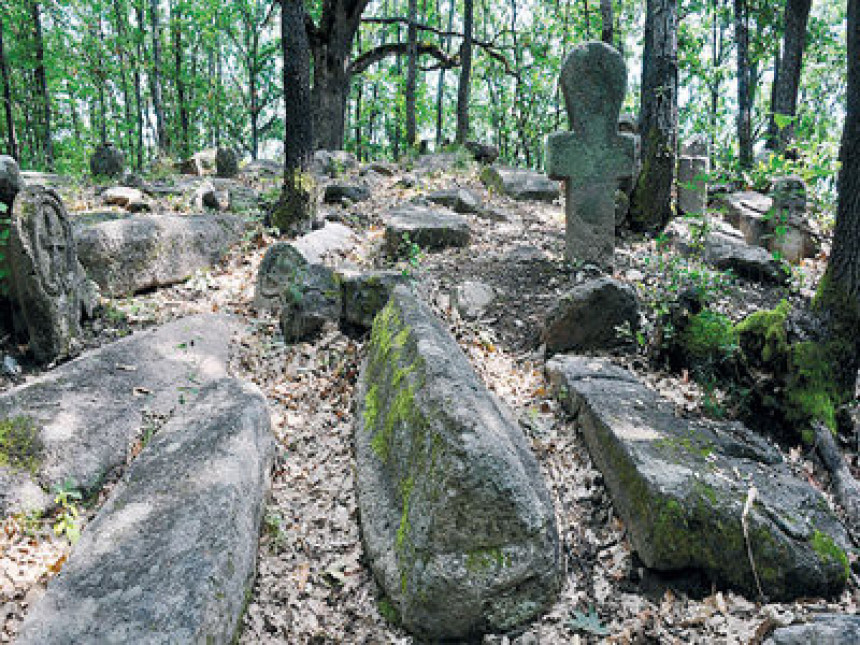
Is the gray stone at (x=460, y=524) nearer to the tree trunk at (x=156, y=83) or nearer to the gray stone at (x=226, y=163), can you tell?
the gray stone at (x=226, y=163)

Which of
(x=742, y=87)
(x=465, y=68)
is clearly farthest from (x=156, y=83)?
(x=742, y=87)

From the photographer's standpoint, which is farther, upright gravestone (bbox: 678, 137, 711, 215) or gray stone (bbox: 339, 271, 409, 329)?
upright gravestone (bbox: 678, 137, 711, 215)

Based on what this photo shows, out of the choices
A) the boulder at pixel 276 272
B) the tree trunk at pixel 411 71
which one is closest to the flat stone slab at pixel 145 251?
the boulder at pixel 276 272

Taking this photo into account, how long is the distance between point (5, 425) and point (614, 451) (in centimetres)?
368

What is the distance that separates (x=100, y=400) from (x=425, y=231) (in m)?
4.19

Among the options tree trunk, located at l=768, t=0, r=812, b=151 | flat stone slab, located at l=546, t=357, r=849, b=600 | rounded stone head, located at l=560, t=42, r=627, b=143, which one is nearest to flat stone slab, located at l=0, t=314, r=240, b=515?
flat stone slab, located at l=546, t=357, r=849, b=600

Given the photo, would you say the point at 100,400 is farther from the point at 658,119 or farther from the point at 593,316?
the point at 658,119

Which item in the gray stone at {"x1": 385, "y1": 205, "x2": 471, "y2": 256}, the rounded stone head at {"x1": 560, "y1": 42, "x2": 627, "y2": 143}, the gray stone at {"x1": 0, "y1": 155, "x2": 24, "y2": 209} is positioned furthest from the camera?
the gray stone at {"x1": 385, "y1": 205, "x2": 471, "y2": 256}

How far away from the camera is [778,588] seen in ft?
8.57

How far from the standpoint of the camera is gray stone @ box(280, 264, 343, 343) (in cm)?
534

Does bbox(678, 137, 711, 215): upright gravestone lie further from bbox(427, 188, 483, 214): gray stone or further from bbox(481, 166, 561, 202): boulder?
bbox(427, 188, 483, 214): gray stone

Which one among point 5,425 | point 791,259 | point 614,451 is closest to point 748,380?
point 614,451

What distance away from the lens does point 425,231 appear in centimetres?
695

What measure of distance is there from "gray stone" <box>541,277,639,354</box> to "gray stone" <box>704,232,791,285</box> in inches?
87.7
